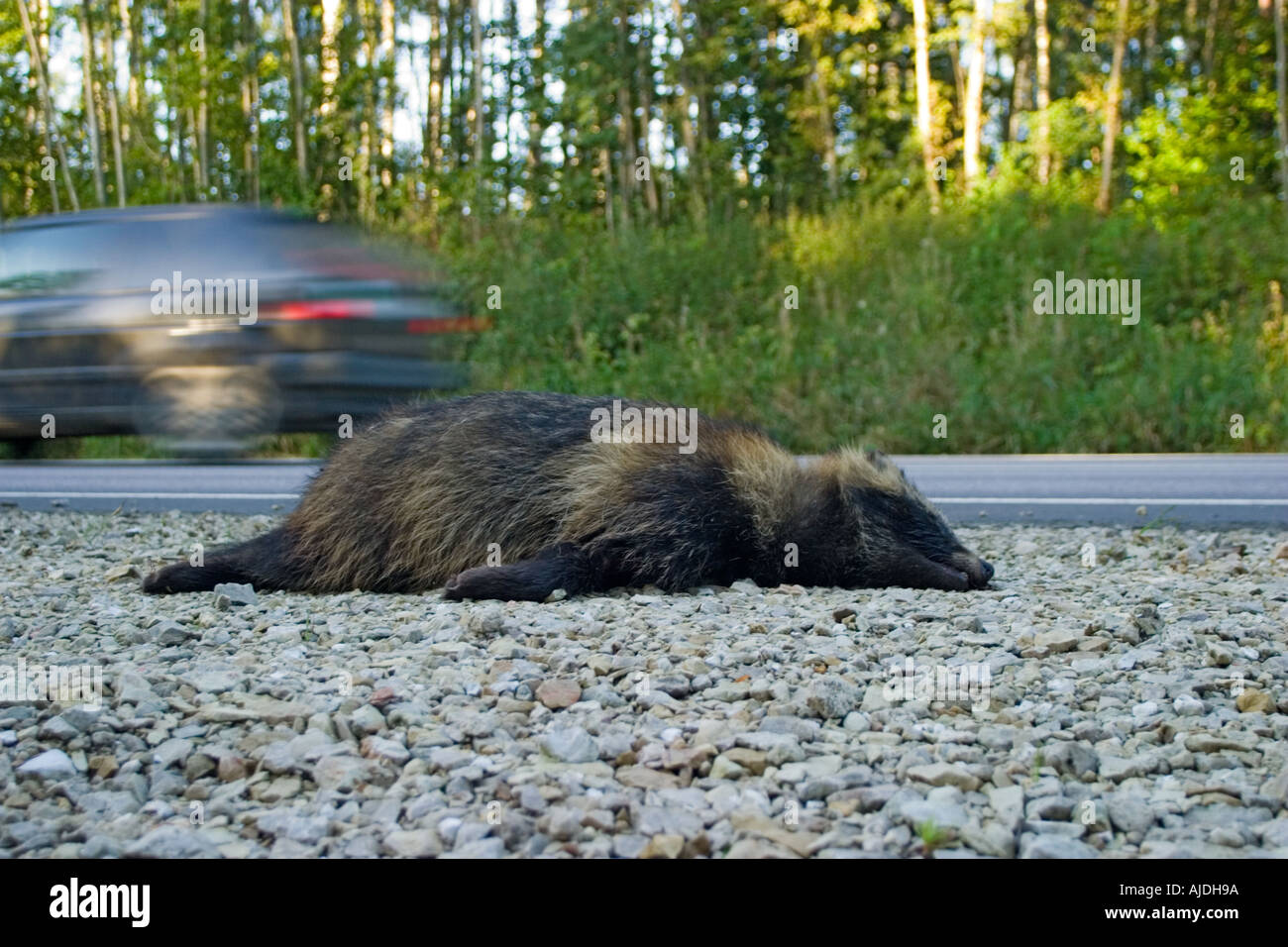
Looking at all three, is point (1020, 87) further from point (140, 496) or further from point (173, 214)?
point (140, 496)

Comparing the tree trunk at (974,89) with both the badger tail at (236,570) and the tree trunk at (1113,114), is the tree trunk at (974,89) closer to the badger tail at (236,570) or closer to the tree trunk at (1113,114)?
the tree trunk at (1113,114)

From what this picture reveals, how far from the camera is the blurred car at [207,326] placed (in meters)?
9.56

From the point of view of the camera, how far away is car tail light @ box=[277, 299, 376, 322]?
376 inches

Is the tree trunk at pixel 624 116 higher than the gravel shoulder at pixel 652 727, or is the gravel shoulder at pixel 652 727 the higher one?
the tree trunk at pixel 624 116

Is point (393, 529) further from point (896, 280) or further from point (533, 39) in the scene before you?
point (533, 39)

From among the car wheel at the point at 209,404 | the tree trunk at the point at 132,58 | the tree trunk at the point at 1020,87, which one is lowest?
the car wheel at the point at 209,404

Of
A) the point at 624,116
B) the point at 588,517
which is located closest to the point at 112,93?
the point at 624,116

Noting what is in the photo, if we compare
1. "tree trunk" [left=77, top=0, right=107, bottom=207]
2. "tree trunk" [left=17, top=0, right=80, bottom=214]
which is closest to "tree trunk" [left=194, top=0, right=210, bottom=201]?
"tree trunk" [left=77, top=0, right=107, bottom=207]

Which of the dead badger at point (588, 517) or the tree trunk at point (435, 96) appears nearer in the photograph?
the dead badger at point (588, 517)

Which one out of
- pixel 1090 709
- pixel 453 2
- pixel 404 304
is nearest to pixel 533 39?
pixel 453 2

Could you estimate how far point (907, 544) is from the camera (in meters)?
5.43

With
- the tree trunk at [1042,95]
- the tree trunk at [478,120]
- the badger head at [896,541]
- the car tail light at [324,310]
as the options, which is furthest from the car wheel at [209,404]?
the tree trunk at [1042,95]

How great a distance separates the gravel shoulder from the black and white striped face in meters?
0.28

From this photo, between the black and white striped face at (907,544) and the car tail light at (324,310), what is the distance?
17.5 ft
